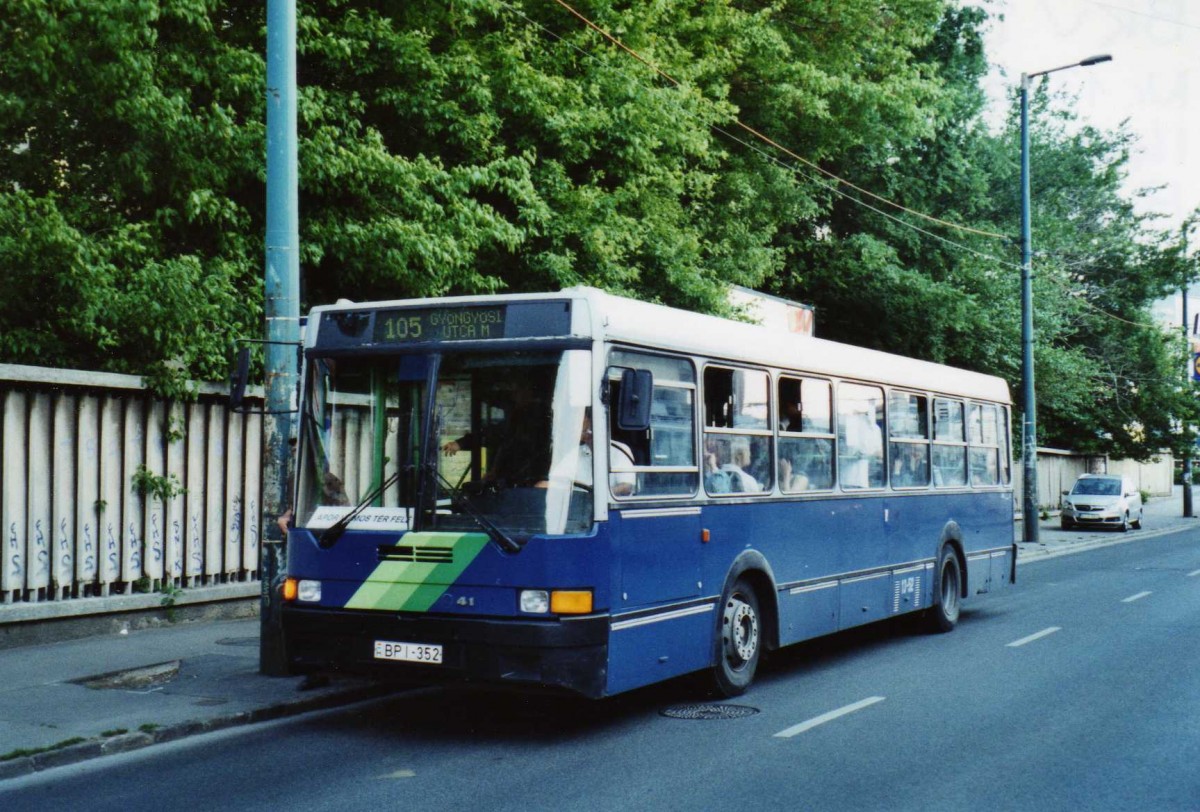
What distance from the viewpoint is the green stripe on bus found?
776cm

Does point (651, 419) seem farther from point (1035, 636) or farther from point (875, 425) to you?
point (1035, 636)

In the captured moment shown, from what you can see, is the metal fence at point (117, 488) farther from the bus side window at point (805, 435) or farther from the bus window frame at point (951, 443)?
the bus window frame at point (951, 443)

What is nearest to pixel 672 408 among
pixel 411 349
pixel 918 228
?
pixel 411 349

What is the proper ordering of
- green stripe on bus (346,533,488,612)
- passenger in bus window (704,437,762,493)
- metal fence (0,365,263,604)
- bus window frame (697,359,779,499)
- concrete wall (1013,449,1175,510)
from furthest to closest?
concrete wall (1013,449,1175,510)
metal fence (0,365,263,604)
passenger in bus window (704,437,762,493)
bus window frame (697,359,779,499)
green stripe on bus (346,533,488,612)

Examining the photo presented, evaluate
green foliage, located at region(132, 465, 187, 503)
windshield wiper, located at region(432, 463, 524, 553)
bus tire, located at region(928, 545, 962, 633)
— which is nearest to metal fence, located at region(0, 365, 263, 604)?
green foliage, located at region(132, 465, 187, 503)

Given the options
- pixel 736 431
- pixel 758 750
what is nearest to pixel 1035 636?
pixel 736 431

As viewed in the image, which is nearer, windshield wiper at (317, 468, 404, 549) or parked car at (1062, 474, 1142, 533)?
windshield wiper at (317, 468, 404, 549)

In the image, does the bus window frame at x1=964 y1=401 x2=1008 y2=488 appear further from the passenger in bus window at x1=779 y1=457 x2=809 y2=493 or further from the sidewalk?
the sidewalk

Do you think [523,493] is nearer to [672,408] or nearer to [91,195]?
[672,408]

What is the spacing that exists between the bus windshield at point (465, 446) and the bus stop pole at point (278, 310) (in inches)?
48.2

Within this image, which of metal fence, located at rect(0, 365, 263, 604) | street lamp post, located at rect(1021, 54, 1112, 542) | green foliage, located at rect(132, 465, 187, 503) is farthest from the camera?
street lamp post, located at rect(1021, 54, 1112, 542)

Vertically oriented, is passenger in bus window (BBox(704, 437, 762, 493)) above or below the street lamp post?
below

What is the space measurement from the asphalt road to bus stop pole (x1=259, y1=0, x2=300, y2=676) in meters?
1.17

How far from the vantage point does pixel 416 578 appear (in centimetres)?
789
